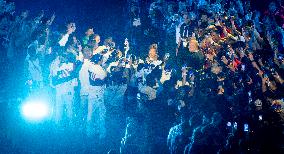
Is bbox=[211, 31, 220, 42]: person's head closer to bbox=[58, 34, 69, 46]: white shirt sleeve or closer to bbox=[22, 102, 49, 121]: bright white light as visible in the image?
bbox=[58, 34, 69, 46]: white shirt sleeve

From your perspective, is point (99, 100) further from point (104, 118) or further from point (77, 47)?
point (77, 47)

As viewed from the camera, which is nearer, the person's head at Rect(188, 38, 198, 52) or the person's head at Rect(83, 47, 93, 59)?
the person's head at Rect(188, 38, 198, 52)

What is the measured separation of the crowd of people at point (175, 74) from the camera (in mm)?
3971

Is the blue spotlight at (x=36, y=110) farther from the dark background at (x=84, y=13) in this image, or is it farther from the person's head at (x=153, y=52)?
the person's head at (x=153, y=52)

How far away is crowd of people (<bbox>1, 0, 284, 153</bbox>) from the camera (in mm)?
3971

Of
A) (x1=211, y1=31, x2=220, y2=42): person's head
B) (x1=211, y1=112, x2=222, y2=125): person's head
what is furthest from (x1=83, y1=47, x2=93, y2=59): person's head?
(x1=211, y1=112, x2=222, y2=125): person's head

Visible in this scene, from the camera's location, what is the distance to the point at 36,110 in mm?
4738

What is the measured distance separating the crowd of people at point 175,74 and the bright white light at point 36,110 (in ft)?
0.78

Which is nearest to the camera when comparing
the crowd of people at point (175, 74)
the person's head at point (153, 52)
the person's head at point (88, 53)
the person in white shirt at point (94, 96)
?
the crowd of people at point (175, 74)

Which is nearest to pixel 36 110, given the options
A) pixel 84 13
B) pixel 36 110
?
pixel 36 110

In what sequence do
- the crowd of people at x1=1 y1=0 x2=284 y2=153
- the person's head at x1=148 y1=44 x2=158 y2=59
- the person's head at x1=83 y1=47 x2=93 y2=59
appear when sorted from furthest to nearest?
the person's head at x1=83 y1=47 x2=93 y2=59 → the person's head at x1=148 y1=44 x2=158 y2=59 → the crowd of people at x1=1 y1=0 x2=284 y2=153

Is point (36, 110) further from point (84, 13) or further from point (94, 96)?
point (84, 13)

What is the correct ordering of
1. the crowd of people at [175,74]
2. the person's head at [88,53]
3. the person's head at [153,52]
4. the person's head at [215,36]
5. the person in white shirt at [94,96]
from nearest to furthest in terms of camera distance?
the crowd of people at [175,74] → the person's head at [215,36] → the person's head at [153,52] → the person in white shirt at [94,96] → the person's head at [88,53]

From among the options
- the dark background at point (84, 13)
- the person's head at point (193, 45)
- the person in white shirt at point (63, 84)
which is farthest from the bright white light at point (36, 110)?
the person's head at point (193, 45)
